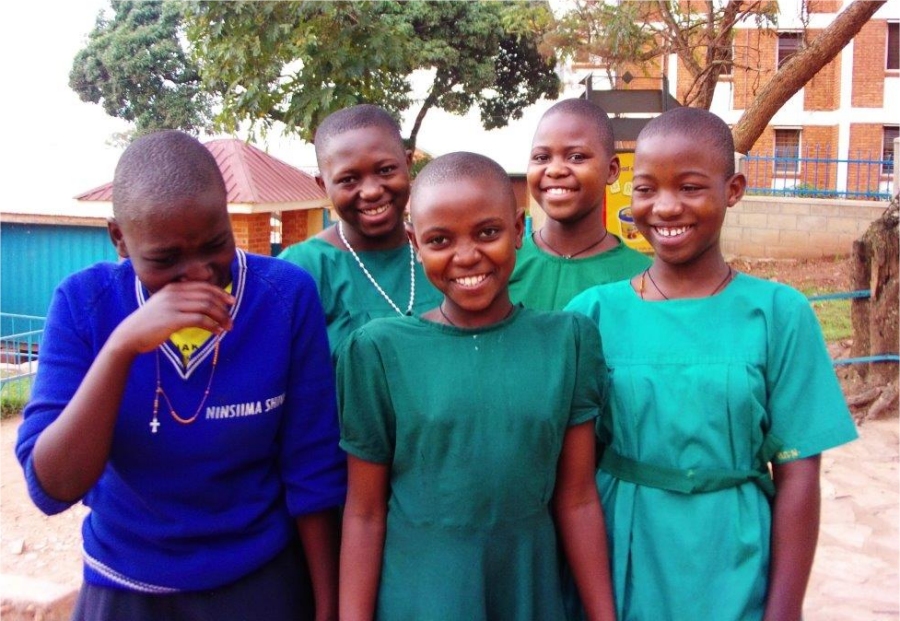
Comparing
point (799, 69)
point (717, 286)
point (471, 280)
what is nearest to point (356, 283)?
point (471, 280)

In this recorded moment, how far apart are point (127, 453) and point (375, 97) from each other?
10.5 m

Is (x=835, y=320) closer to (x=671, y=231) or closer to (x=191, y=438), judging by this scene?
(x=671, y=231)

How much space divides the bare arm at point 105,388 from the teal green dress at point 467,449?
36cm

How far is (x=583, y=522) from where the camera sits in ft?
5.63

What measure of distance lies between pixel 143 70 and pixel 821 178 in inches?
601

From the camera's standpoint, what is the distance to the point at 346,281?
2154 mm

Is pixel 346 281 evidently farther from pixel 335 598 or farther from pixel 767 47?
pixel 767 47

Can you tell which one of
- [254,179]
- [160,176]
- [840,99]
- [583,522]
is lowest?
[583,522]

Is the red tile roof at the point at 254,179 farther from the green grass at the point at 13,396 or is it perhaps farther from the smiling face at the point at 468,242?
the smiling face at the point at 468,242

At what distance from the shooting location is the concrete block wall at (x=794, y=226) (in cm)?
1386

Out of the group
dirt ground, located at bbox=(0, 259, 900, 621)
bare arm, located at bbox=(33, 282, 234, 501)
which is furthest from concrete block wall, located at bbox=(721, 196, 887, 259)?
bare arm, located at bbox=(33, 282, 234, 501)

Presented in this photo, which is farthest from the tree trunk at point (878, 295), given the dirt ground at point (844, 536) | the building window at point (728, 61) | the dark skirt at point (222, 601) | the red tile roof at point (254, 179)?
the red tile roof at point (254, 179)

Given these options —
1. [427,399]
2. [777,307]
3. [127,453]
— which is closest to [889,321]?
[777,307]

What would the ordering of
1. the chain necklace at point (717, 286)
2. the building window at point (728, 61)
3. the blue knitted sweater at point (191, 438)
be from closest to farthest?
the blue knitted sweater at point (191, 438) → the chain necklace at point (717, 286) → the building window at point (728, 61)
